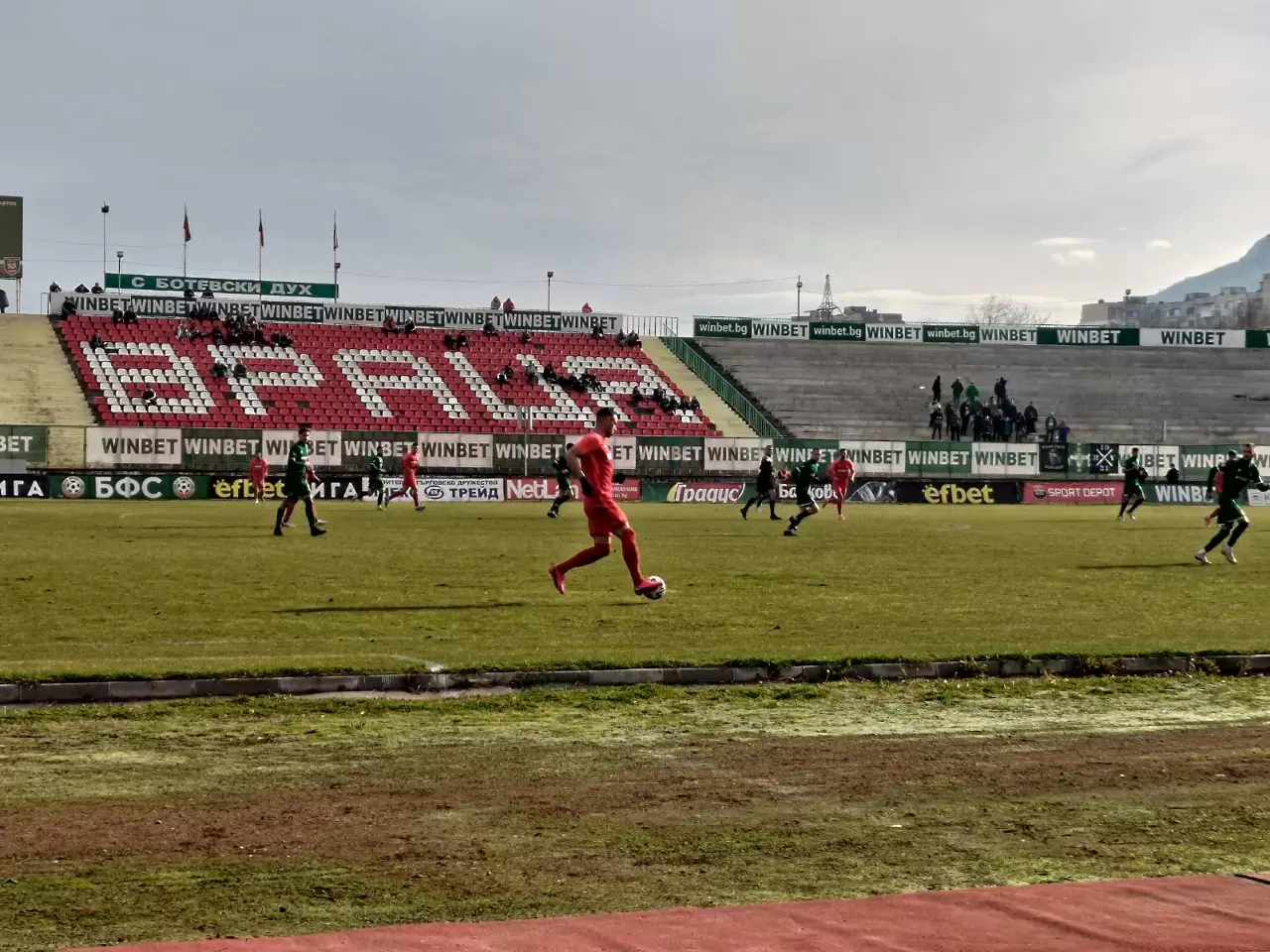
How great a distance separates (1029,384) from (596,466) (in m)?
65.1

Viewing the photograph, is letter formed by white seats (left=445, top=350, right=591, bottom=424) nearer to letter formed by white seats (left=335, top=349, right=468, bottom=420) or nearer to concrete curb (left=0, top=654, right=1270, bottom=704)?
letter formed by white seats (left=335, top=349, right=468, bottom=420)

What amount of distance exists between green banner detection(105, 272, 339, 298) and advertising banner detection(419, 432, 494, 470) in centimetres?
2475

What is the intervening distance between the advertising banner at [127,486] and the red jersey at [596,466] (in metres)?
37.1

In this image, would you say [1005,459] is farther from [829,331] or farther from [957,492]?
[829,331]

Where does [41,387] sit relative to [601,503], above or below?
above

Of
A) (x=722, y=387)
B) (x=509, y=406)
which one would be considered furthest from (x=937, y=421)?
(x=509, y=406)

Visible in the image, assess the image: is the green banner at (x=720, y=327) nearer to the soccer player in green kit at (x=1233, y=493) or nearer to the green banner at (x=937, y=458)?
the green banner at (x=937, y=458)

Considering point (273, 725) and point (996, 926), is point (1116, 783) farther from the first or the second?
point (273, 725)

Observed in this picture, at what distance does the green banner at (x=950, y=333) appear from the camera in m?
83.1

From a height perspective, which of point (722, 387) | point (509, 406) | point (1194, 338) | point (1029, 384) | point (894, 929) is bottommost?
point (894, 929)

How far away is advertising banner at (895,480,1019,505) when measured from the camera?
190 ft

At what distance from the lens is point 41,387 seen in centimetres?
6109

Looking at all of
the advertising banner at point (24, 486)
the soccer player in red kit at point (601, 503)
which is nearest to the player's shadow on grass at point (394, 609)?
the soccer player in red kit at point (601, 503)

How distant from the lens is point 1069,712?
1122 cm
